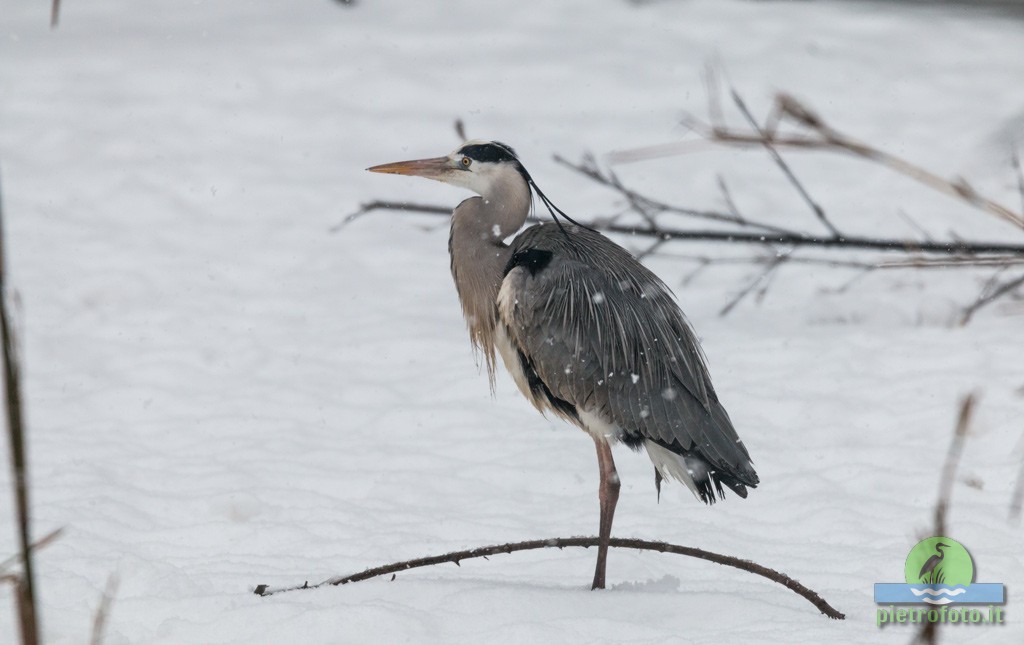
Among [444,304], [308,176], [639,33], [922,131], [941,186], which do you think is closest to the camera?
[941,186]

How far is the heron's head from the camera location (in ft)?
13.8

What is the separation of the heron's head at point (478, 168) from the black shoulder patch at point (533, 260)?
0.29 meters

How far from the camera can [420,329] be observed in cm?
689

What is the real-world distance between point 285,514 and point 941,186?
4108 millimetres

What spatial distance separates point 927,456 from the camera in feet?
16.9

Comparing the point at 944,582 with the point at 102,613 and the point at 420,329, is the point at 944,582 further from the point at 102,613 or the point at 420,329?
the point at 420,329

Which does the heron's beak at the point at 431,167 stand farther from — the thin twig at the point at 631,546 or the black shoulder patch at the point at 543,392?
the thin twig at the point at 631,546

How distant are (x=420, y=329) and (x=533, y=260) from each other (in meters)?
2.96

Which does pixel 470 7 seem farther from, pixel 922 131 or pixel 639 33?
pixel 922 131

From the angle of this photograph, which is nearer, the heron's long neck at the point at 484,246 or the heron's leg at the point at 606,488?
the heron's leg at the point at 606,488

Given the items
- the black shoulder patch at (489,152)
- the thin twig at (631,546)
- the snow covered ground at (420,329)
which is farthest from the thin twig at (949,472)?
the black shoulder patch at (489,152)

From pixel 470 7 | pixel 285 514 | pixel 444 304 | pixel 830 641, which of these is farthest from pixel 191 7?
pixel 830 641

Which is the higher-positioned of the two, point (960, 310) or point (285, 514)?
point (960, 310)

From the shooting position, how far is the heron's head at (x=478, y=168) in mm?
4207
